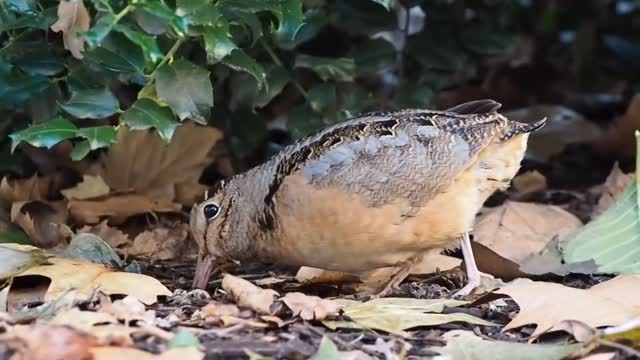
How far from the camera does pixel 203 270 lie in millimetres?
3738

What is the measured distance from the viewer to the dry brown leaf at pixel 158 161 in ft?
14.8

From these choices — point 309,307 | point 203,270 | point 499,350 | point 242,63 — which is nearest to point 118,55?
point 242,63

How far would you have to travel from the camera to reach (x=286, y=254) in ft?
11.9

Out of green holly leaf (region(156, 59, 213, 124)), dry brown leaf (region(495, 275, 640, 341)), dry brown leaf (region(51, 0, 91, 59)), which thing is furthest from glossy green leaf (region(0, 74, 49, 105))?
dry brown leaf (region(495, 275, 640, 341))

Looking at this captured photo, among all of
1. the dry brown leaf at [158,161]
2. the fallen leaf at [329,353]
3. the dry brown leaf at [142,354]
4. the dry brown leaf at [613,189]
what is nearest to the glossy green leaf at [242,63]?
the dry brown leaf at [158,161]

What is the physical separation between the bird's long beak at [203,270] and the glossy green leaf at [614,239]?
117 centimetres

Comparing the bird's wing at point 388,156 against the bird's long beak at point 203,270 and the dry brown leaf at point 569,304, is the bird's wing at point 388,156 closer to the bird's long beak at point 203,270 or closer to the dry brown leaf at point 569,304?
the bird's long beak at point 203,270

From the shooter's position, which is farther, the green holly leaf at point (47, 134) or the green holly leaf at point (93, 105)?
the green holly leaf at point (93, 105)

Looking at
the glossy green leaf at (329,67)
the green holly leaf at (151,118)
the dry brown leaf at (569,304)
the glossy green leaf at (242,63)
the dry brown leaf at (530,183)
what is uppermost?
the glossy green leaf at (329,67)

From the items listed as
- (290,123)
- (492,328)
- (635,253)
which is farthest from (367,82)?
(492,328)

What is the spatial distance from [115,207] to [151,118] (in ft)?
3.31

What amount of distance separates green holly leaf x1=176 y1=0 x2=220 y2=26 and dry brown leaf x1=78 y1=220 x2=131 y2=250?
1.16 meters

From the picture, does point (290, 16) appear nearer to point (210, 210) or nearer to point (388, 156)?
point (388, 156)

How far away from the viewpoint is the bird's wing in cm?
353
